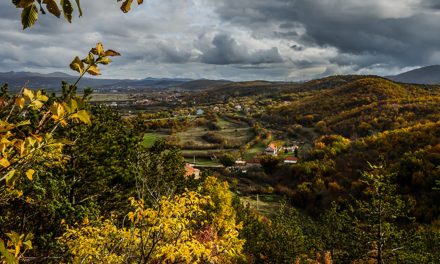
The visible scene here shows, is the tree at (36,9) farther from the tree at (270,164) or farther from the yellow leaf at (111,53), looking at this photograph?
the tree at (270,164)

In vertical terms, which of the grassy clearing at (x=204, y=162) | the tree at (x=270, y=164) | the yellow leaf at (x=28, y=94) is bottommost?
the grassy clearing at (x=204, y=162)

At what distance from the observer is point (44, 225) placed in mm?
14383

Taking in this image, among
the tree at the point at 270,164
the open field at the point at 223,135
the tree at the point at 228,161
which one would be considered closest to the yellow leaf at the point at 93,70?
the tree at the point at 270,164

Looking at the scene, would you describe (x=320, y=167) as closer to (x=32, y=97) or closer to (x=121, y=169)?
(x=121, y=169)

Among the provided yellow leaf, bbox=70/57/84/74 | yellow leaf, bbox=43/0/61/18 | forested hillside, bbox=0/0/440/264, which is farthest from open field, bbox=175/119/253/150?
yellow leaf, bbox=43/0/61/18

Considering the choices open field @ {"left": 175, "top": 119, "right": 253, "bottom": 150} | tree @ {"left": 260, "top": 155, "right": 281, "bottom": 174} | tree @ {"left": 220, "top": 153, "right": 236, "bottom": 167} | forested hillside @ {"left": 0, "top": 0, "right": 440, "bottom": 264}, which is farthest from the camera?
open field @ {"left": 175, "top": 119, "right": 253, "bottom": 150}

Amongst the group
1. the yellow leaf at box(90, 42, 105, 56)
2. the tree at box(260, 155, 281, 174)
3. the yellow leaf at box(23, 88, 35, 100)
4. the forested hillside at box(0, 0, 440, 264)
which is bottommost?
the tree at box(260, 155, 281, 174)

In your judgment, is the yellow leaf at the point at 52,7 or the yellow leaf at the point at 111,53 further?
the yellow leaf at the point at 111,53

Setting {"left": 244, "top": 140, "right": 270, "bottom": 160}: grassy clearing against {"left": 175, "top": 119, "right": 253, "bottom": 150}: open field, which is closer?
{"left": 244, "top": 140, "right": 270, "bottom": 160}: grassy clearing

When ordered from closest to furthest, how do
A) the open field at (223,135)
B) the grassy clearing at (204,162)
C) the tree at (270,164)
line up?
the tree at (270,164) < the grassy clearing at (204,162) < the open field at (223,135)

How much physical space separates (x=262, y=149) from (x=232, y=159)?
752 inches

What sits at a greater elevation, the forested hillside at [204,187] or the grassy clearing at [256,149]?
the forested hillside at [204,187]

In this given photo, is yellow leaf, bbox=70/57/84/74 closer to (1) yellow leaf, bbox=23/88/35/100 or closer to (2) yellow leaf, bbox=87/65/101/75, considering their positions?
(2) yellow leaf, bbox=87/65/101/75

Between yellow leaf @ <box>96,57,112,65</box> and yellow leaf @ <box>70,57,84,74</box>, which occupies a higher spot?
yellow leaf @ <box>96,57,112,65</box>
